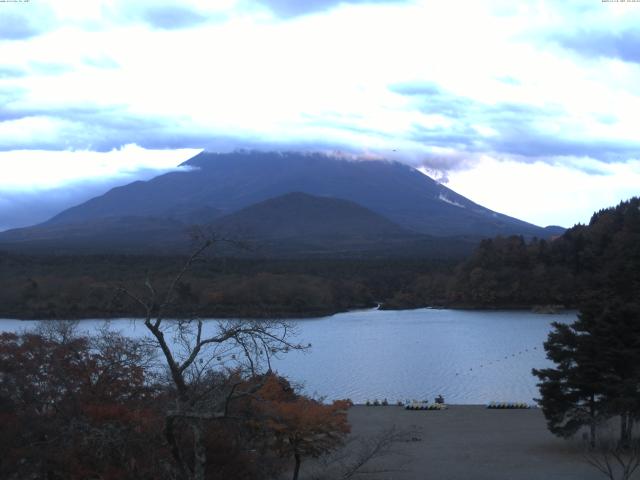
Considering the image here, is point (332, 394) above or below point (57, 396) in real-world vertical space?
below

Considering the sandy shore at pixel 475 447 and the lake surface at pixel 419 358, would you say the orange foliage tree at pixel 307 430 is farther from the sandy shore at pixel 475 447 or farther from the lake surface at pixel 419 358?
the lake surface at pixel 419 358

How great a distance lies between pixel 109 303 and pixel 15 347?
8463mm

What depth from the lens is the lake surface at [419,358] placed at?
2908 cm

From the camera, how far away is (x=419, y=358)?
1513 inches

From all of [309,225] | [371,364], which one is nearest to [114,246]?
[309,225]

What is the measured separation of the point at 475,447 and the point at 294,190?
555ft

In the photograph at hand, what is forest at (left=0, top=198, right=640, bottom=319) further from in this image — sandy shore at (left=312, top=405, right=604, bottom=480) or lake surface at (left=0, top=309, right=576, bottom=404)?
sandy shore at (left=312, top=405, right=604, bottom=480)

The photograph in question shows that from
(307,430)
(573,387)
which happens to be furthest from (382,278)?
(307,430)

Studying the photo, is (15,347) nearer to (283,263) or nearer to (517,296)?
(517,296)

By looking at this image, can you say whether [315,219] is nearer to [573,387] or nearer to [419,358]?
[419,358]

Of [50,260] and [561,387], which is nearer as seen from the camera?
[561,387]

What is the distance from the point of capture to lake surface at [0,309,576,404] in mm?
29078

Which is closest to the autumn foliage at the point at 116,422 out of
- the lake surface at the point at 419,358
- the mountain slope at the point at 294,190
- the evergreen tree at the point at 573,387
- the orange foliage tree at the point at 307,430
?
the orange foliage tree at the point at 307,430

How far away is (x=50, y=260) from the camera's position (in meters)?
74.4
